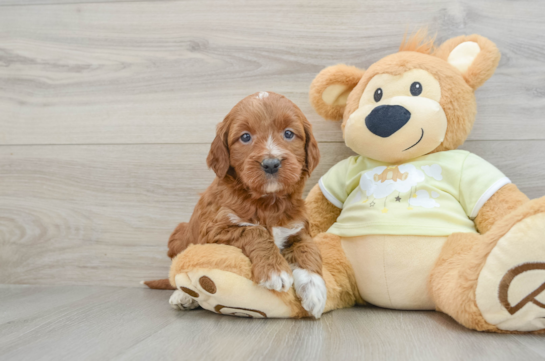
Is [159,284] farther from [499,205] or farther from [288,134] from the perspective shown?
[499,205]

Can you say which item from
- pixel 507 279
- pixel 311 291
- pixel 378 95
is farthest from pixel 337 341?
pixel 378 95

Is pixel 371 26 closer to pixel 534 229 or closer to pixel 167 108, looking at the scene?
pixel 167 108

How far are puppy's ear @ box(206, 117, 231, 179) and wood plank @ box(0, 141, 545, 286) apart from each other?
0.52 m

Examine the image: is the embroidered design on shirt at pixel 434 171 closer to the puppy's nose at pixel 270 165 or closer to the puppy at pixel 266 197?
the puppy at pixel 266 197

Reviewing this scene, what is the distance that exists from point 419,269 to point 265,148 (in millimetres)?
586

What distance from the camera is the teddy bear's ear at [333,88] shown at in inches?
59.3

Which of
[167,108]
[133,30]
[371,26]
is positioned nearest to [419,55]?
[371,26]

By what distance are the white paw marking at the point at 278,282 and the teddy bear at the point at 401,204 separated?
44mm

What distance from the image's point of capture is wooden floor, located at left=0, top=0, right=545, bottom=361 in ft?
5.40

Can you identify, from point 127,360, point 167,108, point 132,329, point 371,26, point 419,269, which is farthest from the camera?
point 167,108

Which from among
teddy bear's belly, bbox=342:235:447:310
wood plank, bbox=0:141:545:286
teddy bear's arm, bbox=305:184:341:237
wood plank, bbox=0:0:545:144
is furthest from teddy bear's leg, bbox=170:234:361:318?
wood plank, bbox=0:0:545:144

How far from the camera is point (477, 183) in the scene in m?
1.31

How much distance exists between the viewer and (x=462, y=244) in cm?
121

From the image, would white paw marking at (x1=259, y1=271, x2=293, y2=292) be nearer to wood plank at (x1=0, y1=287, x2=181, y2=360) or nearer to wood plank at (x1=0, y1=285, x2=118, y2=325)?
wood plank at (x1=0, y1=287, x2=181, y2=360)
